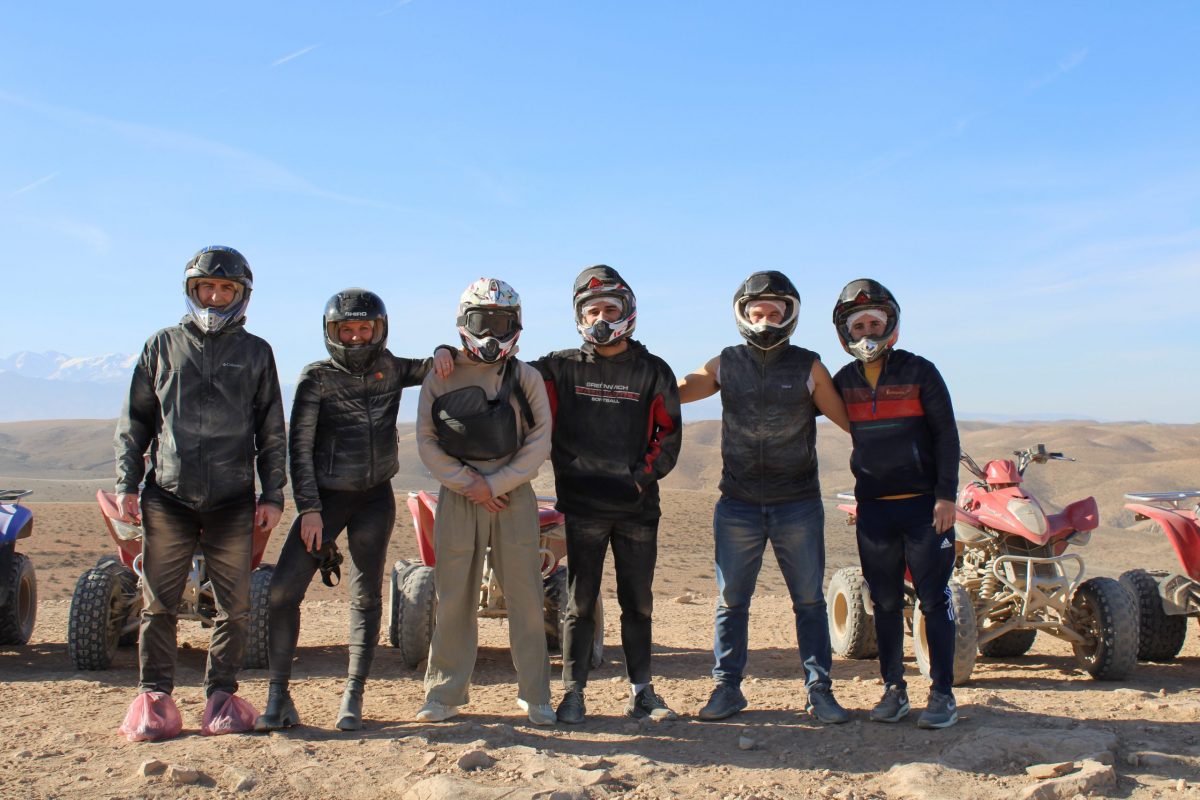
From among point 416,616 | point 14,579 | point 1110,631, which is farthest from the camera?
point 14,579

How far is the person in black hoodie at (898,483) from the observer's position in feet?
17.7

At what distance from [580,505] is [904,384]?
185 centimetres

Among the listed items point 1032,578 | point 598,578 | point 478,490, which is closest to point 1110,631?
point 1032,578

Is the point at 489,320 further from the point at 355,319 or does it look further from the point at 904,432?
the point at 904,432

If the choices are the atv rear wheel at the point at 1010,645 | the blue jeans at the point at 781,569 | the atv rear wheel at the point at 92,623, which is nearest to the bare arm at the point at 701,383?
the blue jeans at the point at 781,569

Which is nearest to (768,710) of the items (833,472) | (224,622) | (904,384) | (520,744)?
(520,744)

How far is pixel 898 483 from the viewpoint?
5.44 meters

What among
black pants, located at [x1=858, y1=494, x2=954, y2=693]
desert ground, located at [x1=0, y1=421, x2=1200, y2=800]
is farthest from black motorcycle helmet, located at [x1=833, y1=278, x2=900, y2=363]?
desert ground, located at [x1=0, y1=421, x2=1200, y2=800]

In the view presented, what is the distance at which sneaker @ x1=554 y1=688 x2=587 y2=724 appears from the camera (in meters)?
5.36

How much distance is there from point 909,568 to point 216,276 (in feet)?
12.7

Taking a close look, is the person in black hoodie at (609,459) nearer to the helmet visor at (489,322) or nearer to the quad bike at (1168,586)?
the helmet visor at (489,322)

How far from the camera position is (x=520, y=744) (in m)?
4.88

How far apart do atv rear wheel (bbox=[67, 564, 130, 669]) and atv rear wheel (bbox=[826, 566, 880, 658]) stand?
198 inches

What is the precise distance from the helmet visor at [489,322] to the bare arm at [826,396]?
65.0 inches
